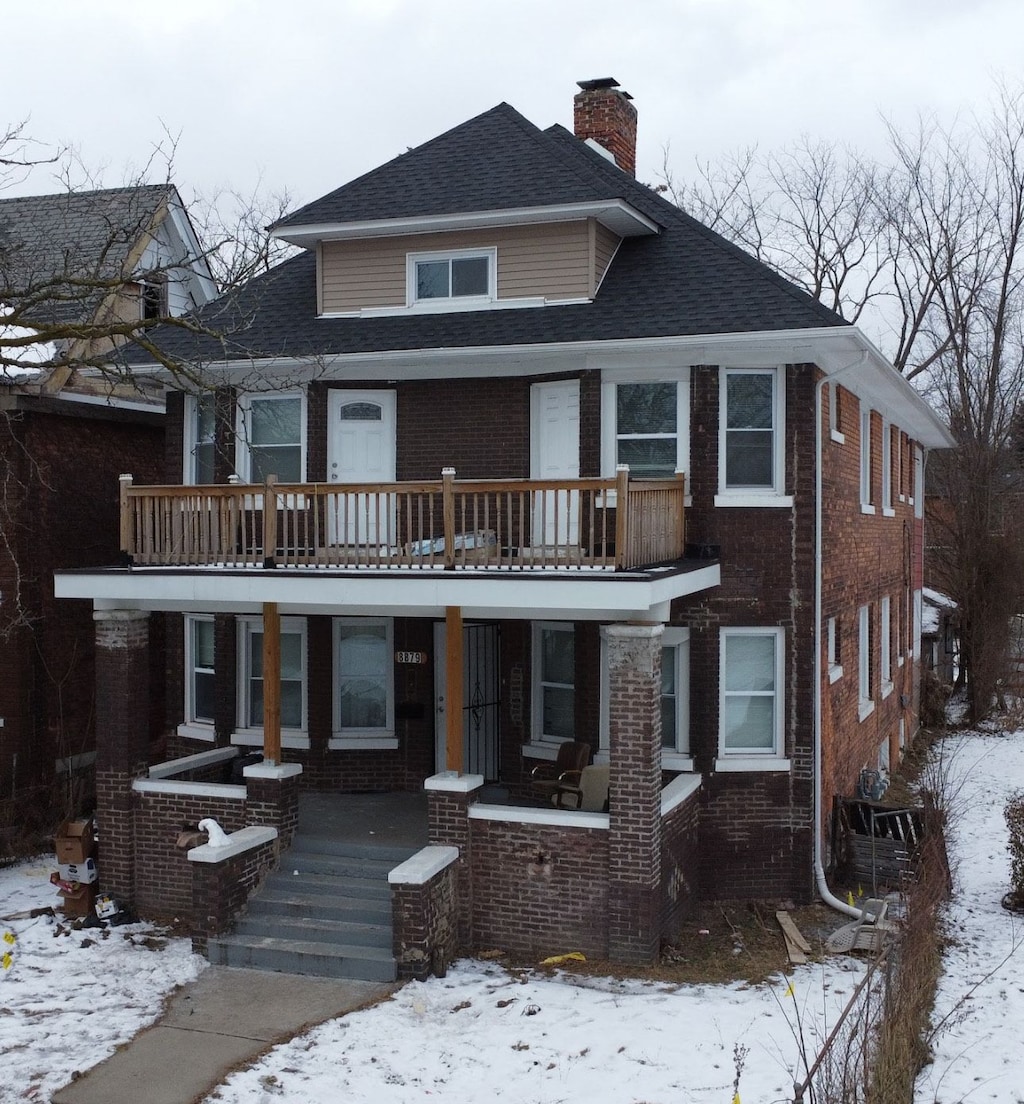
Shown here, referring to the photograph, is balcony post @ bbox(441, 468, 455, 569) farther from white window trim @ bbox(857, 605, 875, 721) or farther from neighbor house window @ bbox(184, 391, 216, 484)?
white window trim @ bbox(857, 605, 875, 721)

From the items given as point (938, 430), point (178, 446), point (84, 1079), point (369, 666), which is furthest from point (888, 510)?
point (84, 1079)

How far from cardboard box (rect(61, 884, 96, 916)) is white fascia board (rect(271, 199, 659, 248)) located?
26.6 ft

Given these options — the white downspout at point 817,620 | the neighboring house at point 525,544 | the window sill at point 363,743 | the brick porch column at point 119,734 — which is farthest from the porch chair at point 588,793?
the brick porch column at point 119,734

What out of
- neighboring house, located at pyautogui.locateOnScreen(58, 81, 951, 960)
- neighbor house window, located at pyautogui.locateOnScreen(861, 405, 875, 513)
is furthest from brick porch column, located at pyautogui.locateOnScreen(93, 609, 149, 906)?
neighbor house window, located at pyautogui.locateOnScreen(861, 405, 875, 513)

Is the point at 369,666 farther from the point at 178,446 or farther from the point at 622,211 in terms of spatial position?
the point at 622,211

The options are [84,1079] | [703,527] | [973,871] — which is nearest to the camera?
[84,1079]

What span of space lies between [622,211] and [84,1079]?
10424 millimetres

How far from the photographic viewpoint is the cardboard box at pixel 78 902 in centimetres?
1234

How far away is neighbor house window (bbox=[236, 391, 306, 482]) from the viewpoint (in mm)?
14828

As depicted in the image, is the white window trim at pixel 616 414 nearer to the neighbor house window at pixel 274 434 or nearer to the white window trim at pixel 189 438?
the neighbor house window at pixel 274 434

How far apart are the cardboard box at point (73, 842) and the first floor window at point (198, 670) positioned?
322 centimetres

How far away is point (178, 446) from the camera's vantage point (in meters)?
15.2

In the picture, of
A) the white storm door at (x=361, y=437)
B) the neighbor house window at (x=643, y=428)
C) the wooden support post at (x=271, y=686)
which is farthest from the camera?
the white storm door at (x=361, y=437)

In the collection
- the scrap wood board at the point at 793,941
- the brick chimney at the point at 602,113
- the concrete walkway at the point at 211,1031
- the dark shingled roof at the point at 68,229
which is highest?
the brick chimney at the point at 602,113
